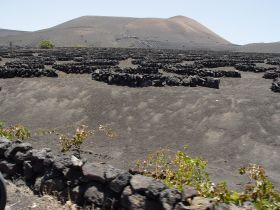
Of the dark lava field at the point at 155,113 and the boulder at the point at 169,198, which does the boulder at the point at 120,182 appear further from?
the dark lava field at the point at 155,113

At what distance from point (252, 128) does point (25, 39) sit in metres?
187

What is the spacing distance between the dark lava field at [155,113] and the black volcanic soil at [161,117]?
0.04m

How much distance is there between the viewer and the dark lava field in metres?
20.0

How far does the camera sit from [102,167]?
11266 millimetres

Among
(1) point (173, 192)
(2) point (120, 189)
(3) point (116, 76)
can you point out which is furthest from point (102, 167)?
(3) point (116, 76)

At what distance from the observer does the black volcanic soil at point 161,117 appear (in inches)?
781

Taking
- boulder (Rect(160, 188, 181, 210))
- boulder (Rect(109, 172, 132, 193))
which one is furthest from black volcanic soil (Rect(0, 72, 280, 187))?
boulder (Rect(160, 188, 181, 210))

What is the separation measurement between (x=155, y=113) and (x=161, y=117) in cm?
80

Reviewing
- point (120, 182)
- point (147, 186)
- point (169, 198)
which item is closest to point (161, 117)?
point (120, 182)

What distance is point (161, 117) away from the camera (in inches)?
1008

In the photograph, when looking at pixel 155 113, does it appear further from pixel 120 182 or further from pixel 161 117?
pixel 120 182

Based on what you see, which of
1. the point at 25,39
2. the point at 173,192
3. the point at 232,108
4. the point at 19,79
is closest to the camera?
the point at 173,192

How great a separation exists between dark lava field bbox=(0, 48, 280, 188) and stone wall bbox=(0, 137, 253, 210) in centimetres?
521

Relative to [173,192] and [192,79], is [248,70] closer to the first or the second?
[192,79]
